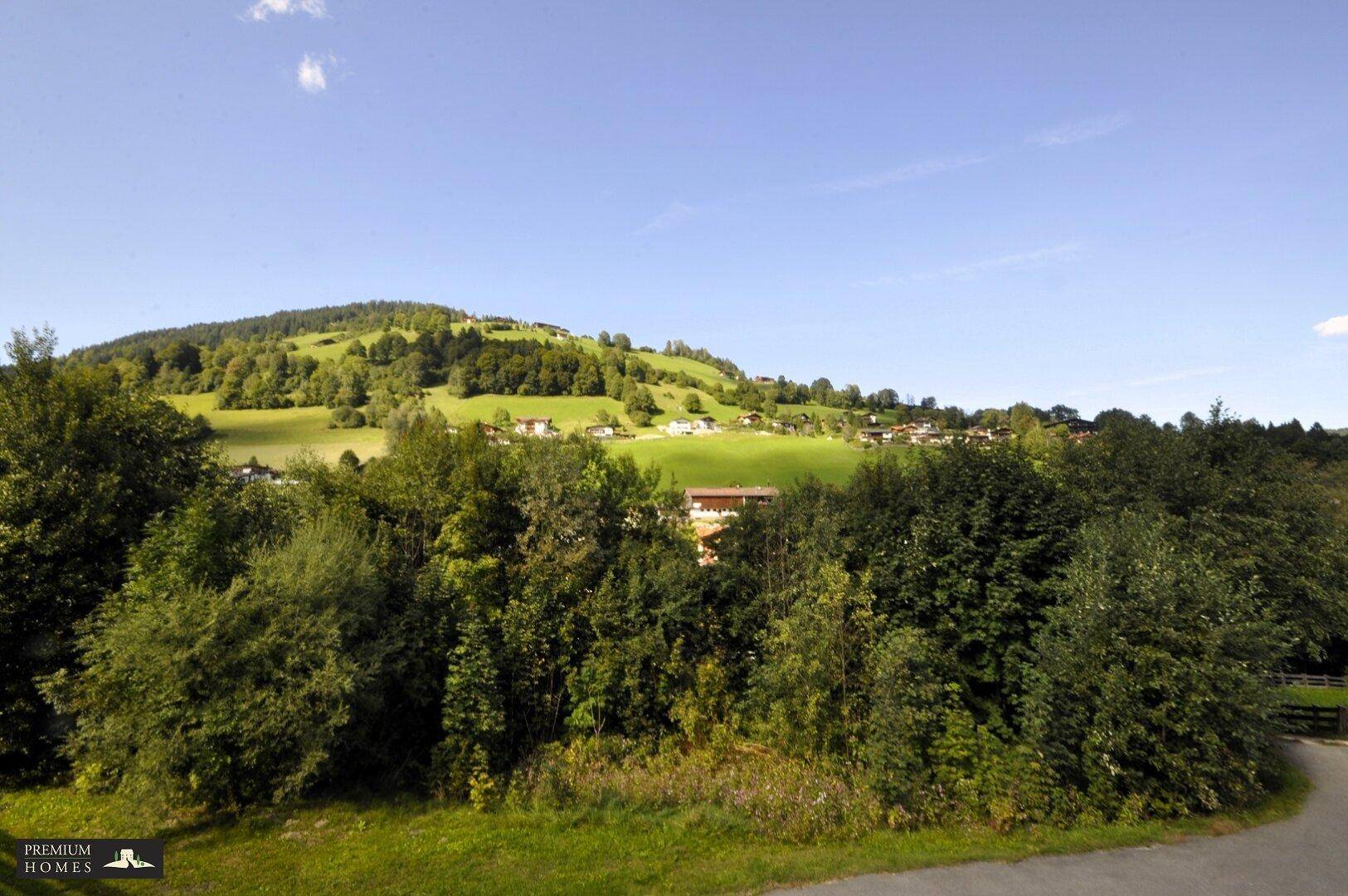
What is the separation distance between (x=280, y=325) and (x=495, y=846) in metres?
181

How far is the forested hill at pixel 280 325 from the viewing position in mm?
126875

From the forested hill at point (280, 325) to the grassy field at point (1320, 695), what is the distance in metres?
148

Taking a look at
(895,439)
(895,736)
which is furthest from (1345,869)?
(895,439)

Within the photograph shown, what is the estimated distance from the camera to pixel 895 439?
102312mm

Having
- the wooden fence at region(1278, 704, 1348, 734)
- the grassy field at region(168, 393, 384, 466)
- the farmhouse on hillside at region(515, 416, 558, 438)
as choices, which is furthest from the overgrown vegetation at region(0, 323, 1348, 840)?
the farmhouse on hillside at region(515, 416, 558, 438)

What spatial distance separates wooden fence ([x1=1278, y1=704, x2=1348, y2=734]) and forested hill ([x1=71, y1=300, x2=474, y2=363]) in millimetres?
146536

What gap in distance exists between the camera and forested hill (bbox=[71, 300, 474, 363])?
127 m

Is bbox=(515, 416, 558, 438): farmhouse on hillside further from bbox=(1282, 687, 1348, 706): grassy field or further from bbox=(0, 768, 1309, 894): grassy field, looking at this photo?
bbox=(1282, 687, 1348, 706): grassy field

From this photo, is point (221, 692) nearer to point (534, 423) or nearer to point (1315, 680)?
point (1315, 680)

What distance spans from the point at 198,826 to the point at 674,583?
41.8 ft

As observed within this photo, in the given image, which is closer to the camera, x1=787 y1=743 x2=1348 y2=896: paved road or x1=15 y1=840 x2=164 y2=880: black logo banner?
x1=787 y1=743 x2=1348 y2=896: paved road

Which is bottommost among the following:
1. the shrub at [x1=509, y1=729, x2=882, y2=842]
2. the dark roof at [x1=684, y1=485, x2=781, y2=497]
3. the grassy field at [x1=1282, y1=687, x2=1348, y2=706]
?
the grassy field at [x1=1282, y1=687, x2=1348, y2=706]

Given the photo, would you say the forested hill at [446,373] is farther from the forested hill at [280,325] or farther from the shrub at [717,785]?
the shrub at [717,785]

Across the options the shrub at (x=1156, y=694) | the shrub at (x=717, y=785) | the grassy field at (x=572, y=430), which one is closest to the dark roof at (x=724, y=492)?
the grassy field at (x=572, y=430)
